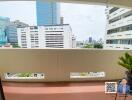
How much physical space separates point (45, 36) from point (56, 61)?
0.74 meters

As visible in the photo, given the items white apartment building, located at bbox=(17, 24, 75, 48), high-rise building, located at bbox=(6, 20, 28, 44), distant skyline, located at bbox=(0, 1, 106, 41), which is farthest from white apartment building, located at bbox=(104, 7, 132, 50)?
high-rise building, located at bbox=(6, 20, 28, 44)

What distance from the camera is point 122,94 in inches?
87.2

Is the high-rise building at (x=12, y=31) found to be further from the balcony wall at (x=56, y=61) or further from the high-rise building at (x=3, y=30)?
the balcony wall at (x=56, y=61)

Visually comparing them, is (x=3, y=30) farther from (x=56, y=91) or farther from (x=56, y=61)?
A: (x=56, y=91)

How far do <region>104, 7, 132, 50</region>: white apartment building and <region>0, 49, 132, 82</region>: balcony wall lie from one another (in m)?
0.30

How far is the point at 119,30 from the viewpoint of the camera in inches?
195

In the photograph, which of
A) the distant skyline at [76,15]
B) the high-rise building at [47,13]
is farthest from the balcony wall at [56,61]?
the high-rise building at [47,13]

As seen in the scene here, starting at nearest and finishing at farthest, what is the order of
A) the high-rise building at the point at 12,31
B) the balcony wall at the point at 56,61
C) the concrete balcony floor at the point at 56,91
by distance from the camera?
the concrete balcony floor at the point at 56,91, the balcony wall at the point at 56,61, the high-rise building at the point at 12,31

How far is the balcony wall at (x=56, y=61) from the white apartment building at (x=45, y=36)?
0.85 feet

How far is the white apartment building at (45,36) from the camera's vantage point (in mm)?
4738

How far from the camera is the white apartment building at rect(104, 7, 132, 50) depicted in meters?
4.96

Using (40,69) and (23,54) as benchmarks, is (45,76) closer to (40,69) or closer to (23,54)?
(40,69)

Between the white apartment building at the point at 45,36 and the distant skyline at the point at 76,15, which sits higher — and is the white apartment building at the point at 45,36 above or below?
below

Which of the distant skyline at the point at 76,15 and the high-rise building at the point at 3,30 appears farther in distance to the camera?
the high-rise building at the point at 3,30
